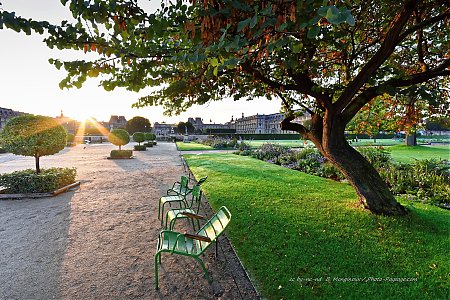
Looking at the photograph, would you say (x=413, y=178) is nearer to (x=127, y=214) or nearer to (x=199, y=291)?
(x=199, y=291)

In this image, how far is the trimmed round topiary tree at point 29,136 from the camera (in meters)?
9.41

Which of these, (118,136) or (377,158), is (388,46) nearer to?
(377,158)

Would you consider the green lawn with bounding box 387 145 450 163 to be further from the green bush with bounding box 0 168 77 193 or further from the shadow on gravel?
the green bush with bounding box 0 168 77 193

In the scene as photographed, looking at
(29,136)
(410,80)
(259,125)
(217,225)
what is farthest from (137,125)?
(410,80)

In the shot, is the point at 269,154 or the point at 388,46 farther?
the point at 269,154

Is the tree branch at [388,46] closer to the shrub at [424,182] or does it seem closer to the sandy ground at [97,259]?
the sandy ground at [97,259]

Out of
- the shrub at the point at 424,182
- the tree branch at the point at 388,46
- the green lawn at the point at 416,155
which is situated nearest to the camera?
the tree branch at the point at 388,46

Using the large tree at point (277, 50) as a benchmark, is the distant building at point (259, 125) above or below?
above

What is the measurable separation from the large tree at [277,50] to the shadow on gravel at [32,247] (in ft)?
9.66

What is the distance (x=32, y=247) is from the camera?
4738 millimetres

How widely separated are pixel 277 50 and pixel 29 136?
1085cm

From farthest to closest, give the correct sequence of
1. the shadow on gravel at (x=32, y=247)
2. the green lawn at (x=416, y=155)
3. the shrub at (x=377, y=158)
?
the green lawn at (x=416, y=155) < the shrub at (x=377, y=158) < the shadow on gravel at (x=32, y=247)

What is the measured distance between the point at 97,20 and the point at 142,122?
90.9 m

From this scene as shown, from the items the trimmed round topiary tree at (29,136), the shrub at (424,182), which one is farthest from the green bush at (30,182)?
the shrub at (424,182)
